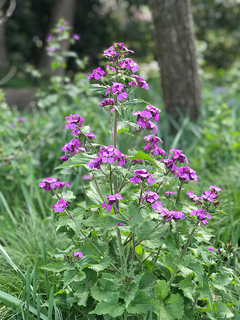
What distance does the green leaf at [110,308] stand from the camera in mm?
1008

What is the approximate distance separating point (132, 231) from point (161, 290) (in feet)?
0.92

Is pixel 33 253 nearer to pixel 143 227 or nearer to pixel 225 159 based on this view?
pixel 143 227

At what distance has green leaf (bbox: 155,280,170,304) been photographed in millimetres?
1118

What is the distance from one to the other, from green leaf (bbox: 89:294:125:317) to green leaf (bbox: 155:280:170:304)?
172 mm

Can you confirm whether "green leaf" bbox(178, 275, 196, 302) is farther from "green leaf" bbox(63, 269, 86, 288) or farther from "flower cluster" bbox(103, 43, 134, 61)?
"flower cluster" bbox(103, 43, 134, 61)

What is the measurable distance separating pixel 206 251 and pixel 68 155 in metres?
0.72

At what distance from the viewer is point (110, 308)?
40.6 inches

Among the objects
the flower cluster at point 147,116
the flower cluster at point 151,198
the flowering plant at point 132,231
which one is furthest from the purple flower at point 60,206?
the flower cluster at point 147,116

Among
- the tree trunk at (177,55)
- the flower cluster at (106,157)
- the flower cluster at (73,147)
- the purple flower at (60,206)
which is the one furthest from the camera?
the tree trunk at (177,55)

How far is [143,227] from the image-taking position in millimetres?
1123

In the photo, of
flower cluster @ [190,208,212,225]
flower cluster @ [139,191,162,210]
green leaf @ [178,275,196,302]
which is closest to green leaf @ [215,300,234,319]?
green leaf @ [178,275,196,302]

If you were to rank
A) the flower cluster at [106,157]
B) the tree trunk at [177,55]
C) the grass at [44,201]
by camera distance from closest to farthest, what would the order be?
1. the flower cluster at [106,157]
2. the grass at [44,201]
3. the tree trunk at [177,55]

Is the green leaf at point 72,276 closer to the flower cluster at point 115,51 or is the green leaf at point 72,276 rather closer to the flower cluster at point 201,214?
the flower cluster at point 201,214

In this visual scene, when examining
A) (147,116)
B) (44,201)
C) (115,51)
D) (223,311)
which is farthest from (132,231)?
(44,201)
